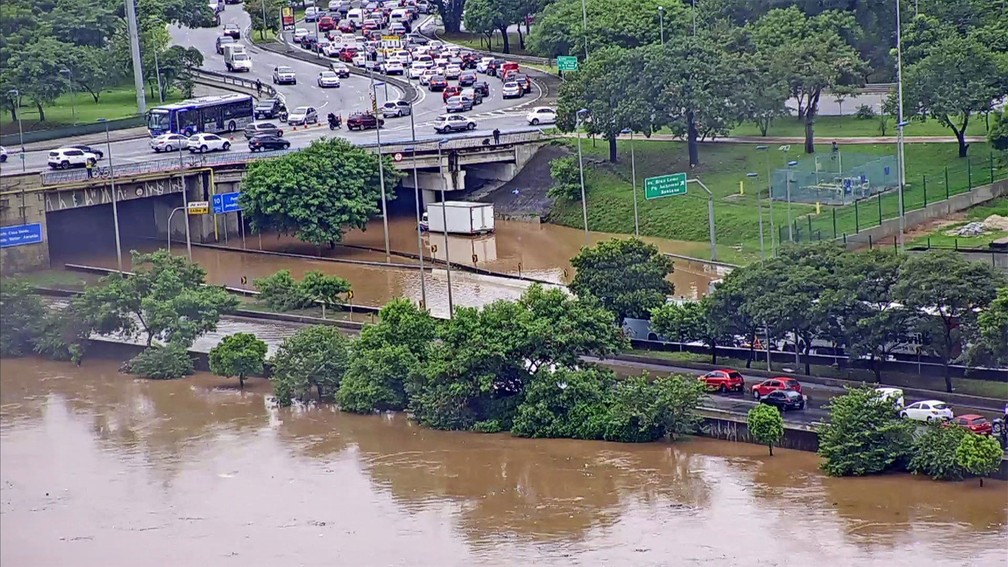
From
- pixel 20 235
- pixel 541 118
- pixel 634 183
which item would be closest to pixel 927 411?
pixel 20 235

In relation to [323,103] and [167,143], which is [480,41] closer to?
[323,103]

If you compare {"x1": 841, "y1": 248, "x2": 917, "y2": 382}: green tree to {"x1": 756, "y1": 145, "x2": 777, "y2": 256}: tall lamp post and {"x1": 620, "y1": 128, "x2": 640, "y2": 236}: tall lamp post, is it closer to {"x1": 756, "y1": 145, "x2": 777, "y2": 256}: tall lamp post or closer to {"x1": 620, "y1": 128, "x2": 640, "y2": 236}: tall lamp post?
{"x1": 756, "y1": 145, "x2": 777, "y2": 256}: tall lamp post

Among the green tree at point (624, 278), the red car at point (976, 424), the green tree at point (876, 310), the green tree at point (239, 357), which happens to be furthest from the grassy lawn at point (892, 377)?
the green tree at point (239, 357)

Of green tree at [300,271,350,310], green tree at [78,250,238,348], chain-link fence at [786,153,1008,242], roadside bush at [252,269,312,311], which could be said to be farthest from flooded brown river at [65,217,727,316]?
green tree at [78,250,238,348]

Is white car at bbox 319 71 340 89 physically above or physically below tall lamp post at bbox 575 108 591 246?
above

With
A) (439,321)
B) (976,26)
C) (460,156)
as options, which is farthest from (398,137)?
(439,321)
